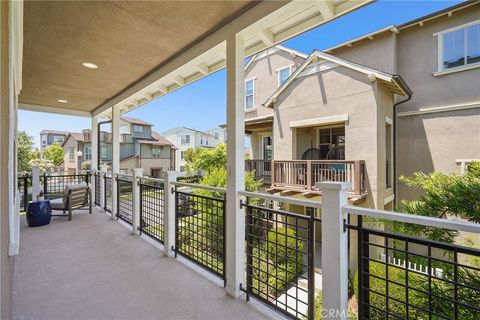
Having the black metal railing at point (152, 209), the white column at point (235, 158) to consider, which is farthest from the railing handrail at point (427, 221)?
the black metal railing at point (152, 209)

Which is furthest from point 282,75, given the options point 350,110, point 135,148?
point 135,148

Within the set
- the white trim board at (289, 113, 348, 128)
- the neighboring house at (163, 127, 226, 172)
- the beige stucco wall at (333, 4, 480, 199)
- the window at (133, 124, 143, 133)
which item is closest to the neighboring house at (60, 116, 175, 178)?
the window at (133, 124, 143, 133)

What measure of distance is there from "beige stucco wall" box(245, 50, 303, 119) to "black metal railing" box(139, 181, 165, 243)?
657cm

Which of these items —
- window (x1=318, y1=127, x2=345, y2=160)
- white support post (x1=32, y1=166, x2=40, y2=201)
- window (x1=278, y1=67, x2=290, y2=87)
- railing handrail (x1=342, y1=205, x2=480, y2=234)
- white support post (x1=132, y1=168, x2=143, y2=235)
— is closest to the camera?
railing handrail (x1=342, y1=205, x2=480, y2=234)

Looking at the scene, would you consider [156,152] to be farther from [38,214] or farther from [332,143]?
[38,214]

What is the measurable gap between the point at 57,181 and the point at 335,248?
8195 millimetres

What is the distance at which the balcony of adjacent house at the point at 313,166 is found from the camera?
6.04 meters

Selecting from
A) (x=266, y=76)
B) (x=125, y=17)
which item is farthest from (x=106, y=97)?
(x=266, y=76)

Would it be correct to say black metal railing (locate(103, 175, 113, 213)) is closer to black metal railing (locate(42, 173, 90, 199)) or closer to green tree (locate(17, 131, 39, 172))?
black metal railing (locate(42, 173, 90, 199))

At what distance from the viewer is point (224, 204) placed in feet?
8.34

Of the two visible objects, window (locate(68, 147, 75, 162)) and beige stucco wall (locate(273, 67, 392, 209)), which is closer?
beige stucco wall (locate(273, 67, 392, 209))

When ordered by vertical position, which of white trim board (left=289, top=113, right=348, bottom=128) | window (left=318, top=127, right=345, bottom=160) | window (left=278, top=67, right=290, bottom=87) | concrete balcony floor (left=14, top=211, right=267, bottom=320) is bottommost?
concrete balcony floor (left=14, top=211, right=267, bottom=320)

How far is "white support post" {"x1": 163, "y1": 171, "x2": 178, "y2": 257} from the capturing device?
10.5 ft

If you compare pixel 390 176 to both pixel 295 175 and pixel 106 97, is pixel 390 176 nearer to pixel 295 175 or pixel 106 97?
pixel 295 175
